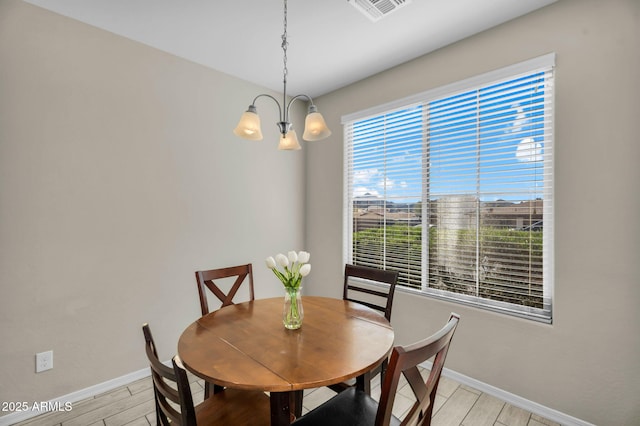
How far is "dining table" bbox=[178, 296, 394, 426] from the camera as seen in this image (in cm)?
114

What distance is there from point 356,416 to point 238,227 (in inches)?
84.7

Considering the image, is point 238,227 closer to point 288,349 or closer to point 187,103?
point 187,103

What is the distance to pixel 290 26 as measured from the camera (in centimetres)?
220

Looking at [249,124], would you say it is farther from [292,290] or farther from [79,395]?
[79,395]

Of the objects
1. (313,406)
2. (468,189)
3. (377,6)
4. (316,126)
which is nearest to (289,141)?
(316,126)

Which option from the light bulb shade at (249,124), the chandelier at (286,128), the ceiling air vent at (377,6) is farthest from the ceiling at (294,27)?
the light bulb shade at (249,124)

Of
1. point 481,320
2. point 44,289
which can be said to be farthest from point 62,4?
point 481,320

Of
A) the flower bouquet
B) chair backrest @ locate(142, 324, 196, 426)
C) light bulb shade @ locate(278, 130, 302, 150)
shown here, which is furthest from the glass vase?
light bulb shade @ locate(278, 130, 302, 150)

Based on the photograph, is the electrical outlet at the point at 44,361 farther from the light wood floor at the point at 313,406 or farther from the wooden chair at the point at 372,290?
the wooden chair at the point at 372,290

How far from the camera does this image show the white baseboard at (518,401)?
6.28 feet

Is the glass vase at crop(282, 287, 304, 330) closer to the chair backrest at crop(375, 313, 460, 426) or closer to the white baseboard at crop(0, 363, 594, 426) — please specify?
the chair backrest at crop(375, 313, 460, 426)

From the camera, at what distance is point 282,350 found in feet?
4.44

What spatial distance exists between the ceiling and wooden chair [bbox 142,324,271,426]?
204 cm

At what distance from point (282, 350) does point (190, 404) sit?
44 centimetres
